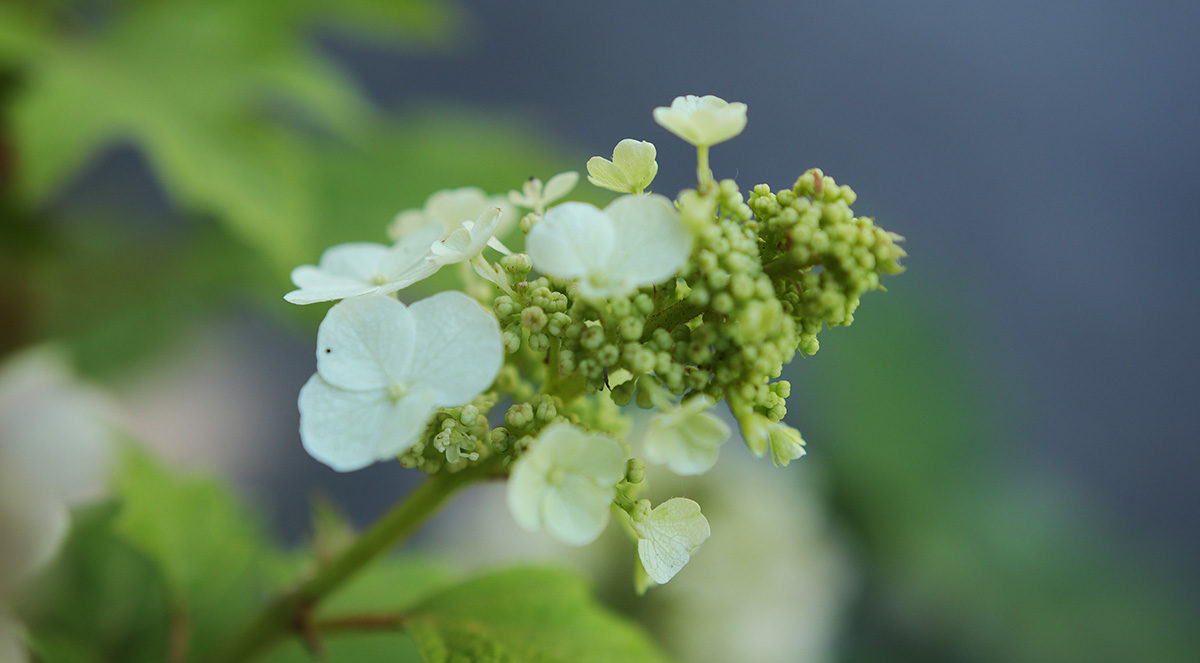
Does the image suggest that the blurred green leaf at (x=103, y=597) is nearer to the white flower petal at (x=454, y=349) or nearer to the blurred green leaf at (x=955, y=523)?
the white flower petal at (x=454, y=349)

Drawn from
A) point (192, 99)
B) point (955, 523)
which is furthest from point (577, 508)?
point (955, 523)

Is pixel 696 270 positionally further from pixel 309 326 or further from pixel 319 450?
pixel 309 326

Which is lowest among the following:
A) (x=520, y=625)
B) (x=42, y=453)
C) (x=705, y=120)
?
(x=42, y=453)

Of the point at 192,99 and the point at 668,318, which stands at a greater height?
the point at 668,318

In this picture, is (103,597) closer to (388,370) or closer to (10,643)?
(10,643)

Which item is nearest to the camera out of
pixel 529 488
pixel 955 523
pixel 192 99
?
pixel 529 488

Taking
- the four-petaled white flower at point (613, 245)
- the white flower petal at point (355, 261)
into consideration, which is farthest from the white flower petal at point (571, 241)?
the white flower petal at point (355, 261)

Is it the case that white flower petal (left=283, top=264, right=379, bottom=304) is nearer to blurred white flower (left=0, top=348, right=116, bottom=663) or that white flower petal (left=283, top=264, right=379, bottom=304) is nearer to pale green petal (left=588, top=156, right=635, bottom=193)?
pale green petal (left=588, top=156, right=635, bottom=193)
